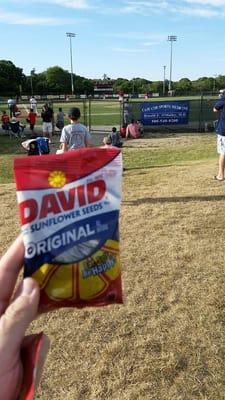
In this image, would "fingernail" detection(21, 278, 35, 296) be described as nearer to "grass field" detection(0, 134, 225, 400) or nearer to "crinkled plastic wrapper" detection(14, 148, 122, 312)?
"crinkled plastic wrapper" detection(14, 148, 122, 312)

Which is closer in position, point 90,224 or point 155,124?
point 90,224

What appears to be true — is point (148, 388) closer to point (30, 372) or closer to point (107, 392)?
point (107, 392)

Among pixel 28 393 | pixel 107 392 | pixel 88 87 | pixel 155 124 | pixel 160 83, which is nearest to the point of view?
pixel 28 393

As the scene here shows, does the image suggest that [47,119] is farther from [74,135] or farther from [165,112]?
[74,135]

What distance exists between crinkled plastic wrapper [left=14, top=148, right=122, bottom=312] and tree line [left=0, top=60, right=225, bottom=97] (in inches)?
3526

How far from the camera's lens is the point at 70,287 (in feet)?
4.55

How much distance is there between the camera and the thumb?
1.23m

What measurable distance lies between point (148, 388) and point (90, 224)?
199cm

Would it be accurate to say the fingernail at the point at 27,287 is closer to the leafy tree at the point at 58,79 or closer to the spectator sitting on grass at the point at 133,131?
the spectator sitting on grass at the point at 133,131

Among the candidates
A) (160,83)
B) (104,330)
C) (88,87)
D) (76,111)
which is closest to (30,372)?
(104,330)

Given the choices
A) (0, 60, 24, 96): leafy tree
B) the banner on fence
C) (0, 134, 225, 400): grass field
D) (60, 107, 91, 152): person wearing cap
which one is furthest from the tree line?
(0, 134, 225, 400): grass field

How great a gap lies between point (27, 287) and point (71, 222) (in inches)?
9.0

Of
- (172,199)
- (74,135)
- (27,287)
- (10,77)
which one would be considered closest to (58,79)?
(10,77)

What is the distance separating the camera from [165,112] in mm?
22281
